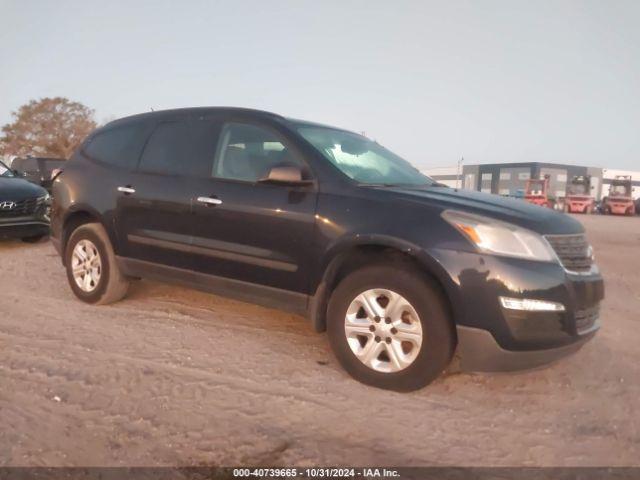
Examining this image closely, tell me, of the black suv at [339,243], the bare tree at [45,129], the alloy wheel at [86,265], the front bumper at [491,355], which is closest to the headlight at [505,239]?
the black suv at [339,243]

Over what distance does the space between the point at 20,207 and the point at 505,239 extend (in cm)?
746

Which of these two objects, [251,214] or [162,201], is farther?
[162,201]

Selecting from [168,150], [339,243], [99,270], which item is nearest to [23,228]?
[99,270]

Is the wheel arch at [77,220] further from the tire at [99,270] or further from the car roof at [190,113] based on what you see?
the car roof at [190,113]

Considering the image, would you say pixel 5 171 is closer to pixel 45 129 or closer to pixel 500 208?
pixel 500 208

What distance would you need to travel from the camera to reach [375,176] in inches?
150

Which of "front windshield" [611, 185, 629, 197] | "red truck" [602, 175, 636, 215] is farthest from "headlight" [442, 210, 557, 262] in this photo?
"front windshield" [611, 185, 629, 197]

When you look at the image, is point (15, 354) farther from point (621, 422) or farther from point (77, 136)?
point (77, 136)

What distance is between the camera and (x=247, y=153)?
3.89 metres

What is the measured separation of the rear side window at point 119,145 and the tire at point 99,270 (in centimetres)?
64

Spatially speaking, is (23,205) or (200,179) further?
(23,205)

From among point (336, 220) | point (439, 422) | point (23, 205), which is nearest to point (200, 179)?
point (336, 220)

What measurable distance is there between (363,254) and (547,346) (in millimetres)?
1213

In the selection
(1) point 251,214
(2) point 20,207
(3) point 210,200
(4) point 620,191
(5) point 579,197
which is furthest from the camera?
(4) point 620,191
